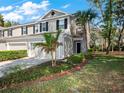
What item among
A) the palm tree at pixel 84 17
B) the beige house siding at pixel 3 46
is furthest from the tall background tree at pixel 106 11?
the beige house siding at pixel 3 46

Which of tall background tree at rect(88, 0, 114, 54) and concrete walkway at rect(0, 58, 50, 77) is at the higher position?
tall background tree at rect(88, 0, 114, 54)

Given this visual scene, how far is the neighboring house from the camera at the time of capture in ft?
94.3

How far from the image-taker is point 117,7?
31.4m

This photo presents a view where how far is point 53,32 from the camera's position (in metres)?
28.1

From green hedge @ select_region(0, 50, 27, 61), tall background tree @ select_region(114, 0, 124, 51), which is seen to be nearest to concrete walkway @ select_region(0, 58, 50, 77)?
green hedge @ select_region(0, 50, 27, 61)

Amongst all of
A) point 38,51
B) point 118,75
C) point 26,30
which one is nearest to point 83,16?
point 38,51

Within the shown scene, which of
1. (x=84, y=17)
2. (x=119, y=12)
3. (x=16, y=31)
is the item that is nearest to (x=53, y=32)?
(x=84, y=17)

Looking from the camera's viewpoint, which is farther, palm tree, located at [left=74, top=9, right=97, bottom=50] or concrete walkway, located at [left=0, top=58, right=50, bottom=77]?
palm tree, located at [left=74, top=9, right=97, bottom=50]

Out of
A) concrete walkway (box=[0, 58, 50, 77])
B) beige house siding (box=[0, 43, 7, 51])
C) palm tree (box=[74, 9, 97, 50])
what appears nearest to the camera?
concrete walkway (box=[0, 58, 50, 77])

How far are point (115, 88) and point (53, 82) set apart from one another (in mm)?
3458

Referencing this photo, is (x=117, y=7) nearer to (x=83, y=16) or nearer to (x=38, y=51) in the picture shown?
(x=83, y=16)

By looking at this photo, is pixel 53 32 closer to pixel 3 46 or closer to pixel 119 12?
pixel 119 12

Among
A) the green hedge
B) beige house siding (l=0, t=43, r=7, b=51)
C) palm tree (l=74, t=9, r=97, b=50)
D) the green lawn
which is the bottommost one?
the green lawn

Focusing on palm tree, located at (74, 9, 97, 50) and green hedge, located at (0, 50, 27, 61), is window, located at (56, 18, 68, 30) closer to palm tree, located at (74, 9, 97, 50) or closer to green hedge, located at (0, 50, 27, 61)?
palm tree, located at (74, 9, 97, 50)
